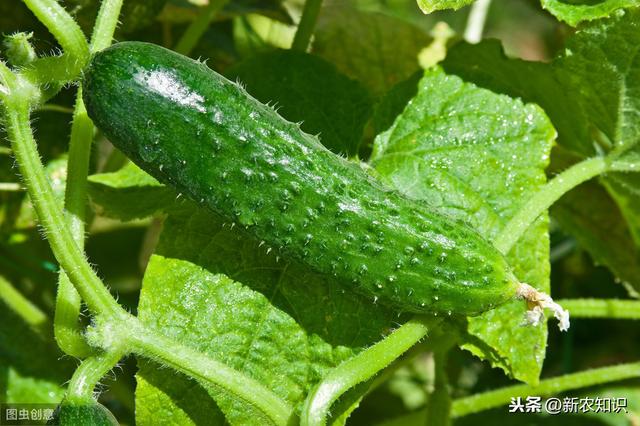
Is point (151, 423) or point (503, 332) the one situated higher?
point (503, 332)

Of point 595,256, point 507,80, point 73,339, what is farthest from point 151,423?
point 595,256

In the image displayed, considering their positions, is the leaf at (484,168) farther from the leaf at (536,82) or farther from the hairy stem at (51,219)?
the hairy stem at (51,219)

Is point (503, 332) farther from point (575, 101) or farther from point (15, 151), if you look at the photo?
point (15, 151)

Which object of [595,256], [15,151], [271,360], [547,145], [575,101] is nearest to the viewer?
[15,151]

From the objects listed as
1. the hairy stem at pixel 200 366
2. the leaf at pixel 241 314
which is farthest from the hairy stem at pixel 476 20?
the hairy stem at pixel 200 366

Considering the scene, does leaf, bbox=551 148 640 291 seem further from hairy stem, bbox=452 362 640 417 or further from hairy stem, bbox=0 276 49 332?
hairy stem, bbox=0 276 49 332

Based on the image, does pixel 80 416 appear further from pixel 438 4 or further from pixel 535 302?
pixel 438 4
